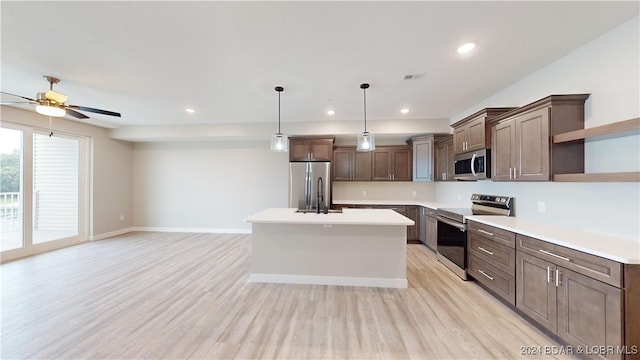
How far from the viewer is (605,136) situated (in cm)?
202

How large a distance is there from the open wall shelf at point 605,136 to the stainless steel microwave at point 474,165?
2.91ft

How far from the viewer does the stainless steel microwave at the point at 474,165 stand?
3125 millimetres

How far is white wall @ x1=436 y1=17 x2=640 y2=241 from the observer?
188cm

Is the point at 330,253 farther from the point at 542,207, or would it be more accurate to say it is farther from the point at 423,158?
the point at 423,158

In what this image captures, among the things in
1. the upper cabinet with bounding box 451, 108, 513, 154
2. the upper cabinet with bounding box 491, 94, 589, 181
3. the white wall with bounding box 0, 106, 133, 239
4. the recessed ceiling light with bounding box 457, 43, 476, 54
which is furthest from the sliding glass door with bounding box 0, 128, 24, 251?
the upper cabinet with bounding box 491, 94, 589, 181

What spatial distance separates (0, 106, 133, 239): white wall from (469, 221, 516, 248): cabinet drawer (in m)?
7.39

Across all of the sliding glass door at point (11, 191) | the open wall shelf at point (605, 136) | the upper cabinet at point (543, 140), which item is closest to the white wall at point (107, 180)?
the sliding glass door at point (11, 191)

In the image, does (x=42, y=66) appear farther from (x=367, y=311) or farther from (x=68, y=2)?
(x=367, y=311)

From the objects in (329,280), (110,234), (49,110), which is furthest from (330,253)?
(110,234)

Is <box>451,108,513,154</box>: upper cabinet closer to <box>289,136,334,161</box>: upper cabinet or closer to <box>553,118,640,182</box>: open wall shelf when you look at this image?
<box>553,118,640,182</box>: open wall shelf

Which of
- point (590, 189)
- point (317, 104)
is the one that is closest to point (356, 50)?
point (317, 104)

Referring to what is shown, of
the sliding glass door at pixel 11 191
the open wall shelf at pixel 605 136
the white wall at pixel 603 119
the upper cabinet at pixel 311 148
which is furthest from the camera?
the upper cabinet at pixel 311 148

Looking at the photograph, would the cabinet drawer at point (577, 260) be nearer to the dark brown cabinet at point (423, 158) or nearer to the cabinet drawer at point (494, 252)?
the cabinet drawer at point (494, 252)

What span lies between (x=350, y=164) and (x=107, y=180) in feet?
18.8
